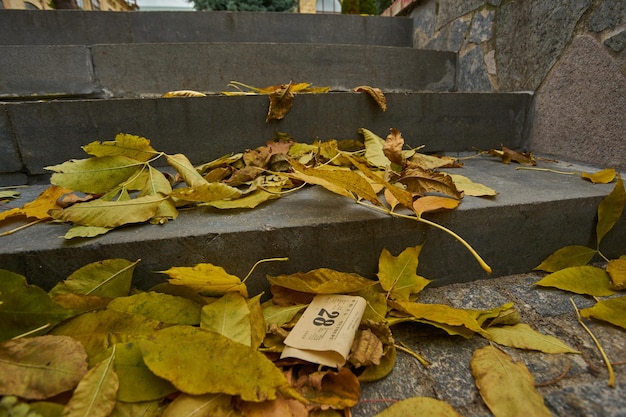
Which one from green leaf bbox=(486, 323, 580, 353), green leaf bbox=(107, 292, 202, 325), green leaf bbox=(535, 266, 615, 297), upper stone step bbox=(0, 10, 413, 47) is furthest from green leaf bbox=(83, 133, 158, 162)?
upper stone step bbox=(0, 10, 413, 47)

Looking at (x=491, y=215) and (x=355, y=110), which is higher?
(x=355, y=110)

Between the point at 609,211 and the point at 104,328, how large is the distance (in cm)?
114

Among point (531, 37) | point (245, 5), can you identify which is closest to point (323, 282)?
point (531, 37)

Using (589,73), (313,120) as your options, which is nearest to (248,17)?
(313,120)

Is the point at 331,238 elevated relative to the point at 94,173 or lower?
lower

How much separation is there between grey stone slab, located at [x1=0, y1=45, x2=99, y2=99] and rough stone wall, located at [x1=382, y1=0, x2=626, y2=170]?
2.10 meters

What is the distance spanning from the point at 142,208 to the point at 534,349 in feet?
2.63

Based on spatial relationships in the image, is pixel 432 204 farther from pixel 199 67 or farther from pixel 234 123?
pixel 199 67

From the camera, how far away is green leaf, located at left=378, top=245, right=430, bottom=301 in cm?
69

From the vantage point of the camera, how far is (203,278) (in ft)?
1.82

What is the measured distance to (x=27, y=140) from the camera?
3.48 ft

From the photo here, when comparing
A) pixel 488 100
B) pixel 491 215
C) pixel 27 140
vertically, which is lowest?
pixel 491 215

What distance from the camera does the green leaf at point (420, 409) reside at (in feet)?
1.49

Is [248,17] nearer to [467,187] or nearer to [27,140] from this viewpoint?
[27,140]
